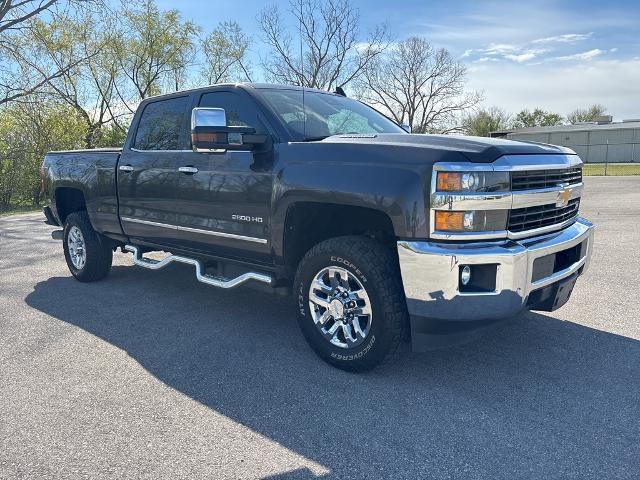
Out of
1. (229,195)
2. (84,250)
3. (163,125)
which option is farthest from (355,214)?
(84,250)

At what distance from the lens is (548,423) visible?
2838mm

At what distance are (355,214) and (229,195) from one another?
1091mm

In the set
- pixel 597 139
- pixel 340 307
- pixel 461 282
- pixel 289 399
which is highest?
pixel 597 139

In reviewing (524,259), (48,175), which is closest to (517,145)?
(524,259)

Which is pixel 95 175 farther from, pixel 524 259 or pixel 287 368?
pixel 524 259

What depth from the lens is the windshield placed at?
4.01 m

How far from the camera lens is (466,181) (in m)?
2.93

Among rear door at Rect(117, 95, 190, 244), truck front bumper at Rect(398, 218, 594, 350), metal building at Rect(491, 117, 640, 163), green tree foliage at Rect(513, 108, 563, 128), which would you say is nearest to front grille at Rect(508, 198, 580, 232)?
truck front bumper at Rect(398, 218, 594, 350)

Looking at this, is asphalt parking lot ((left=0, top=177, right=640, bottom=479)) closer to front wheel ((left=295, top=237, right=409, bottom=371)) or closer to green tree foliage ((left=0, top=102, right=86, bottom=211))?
front wheel ((left=295, top=237, right=409, bottom=371))

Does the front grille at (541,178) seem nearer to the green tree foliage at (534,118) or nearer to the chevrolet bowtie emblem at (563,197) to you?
the chevrolet bowtie emblem at (563,197)

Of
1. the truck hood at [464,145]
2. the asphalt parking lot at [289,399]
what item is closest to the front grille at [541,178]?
the truck hood at [464,145]

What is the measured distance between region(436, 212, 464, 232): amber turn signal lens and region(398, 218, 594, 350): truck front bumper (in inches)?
3.7

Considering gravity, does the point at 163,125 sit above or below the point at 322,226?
above

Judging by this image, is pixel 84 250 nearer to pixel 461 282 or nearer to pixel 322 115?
pixel 322 115
